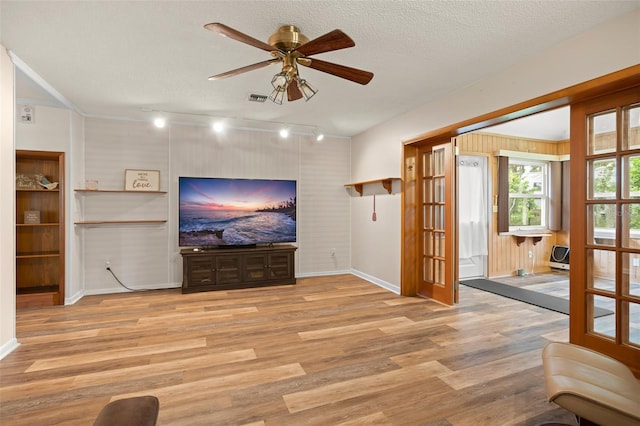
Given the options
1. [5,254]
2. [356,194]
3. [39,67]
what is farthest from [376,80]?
[5,254]

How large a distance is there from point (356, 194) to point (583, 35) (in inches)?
147

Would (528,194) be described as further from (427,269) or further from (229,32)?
(229,32)

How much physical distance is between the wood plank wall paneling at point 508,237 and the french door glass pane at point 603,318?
3178 mm

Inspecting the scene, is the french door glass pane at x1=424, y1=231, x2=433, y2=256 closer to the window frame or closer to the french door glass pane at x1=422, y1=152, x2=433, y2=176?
the french door glass pane at x1=422, y1=152, x2=433, y2=176

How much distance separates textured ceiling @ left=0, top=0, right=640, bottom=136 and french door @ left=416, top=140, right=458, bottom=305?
0.83 meters

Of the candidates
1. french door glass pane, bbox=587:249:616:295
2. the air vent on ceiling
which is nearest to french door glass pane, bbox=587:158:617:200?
french door glass pane, bbox=587:249:616:295

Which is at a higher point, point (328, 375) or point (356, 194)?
point (356, 194)

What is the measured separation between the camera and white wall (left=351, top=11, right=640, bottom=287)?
85.5 inches

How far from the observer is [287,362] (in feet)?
8.20

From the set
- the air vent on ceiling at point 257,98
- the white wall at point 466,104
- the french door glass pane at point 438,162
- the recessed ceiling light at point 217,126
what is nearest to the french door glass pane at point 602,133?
the white wall at point 466,104

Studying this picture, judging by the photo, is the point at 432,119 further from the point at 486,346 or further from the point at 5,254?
the point at 5,254

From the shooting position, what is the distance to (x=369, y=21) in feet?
7.26

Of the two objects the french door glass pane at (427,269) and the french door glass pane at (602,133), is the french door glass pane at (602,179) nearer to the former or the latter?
the french door glass pane at (602,133)

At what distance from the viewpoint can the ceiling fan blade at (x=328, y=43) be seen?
1.83 m
